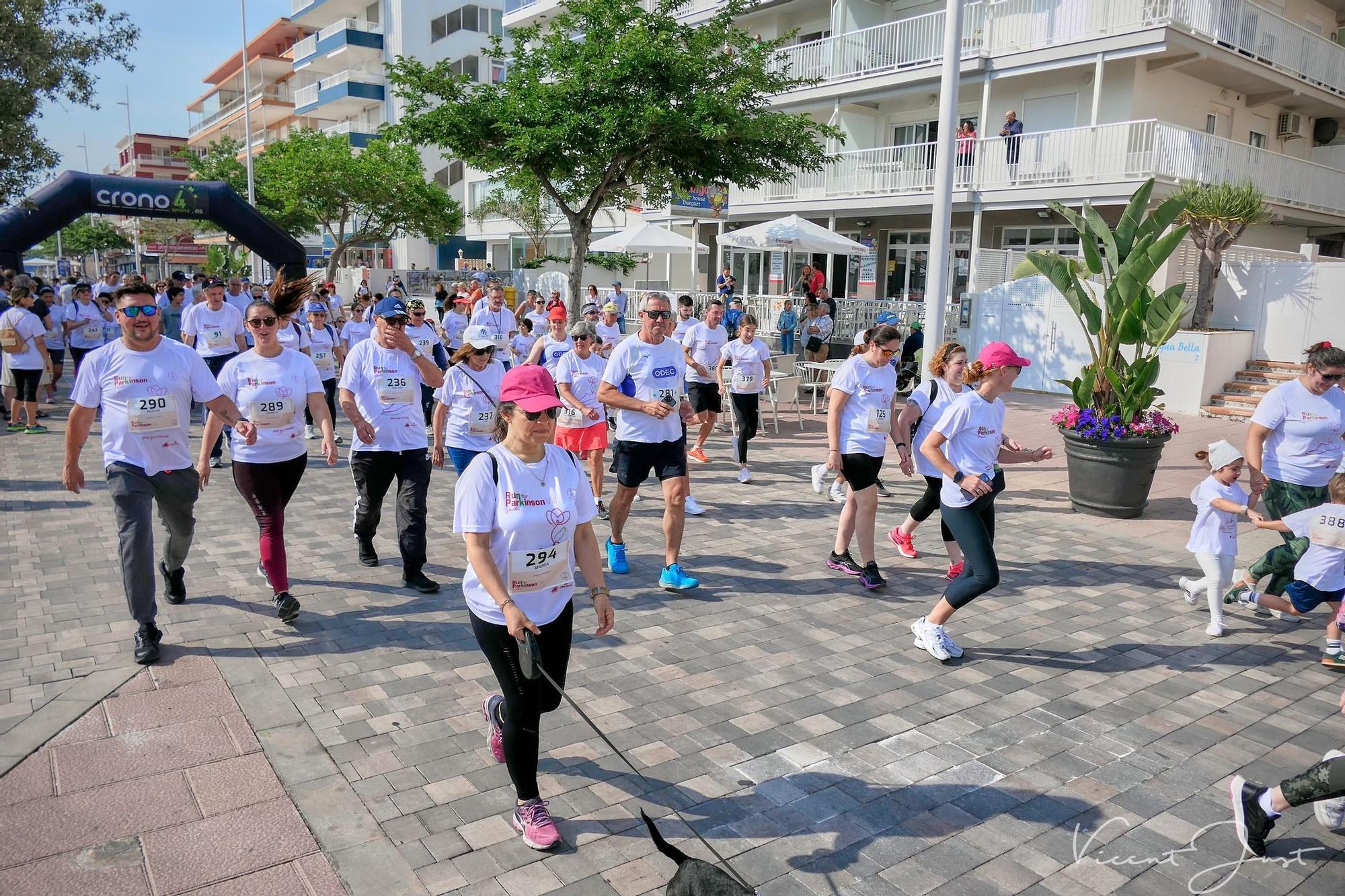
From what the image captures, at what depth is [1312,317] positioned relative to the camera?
50.5ft

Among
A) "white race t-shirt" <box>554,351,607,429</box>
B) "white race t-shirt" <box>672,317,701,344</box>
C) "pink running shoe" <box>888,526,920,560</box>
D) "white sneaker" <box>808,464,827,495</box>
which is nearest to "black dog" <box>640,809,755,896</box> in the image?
"pink running shoe" <box>888,526,920,560</box>

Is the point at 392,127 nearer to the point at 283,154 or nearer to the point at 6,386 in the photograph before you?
the point at 6,386

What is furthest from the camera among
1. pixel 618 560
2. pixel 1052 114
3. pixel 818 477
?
pixel 1052 114

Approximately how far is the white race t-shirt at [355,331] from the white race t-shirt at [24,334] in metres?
3.99

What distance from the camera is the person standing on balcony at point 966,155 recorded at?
20.5m

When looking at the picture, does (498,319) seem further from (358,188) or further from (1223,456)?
(358,188)

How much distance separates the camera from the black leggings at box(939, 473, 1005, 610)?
5.17 m

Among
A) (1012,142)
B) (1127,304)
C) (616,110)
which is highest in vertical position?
(1012,142)

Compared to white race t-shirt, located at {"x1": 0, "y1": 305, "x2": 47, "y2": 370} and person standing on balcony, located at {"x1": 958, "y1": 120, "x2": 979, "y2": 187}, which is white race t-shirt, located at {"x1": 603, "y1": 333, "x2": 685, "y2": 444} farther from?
person standing on balcony, located at {"x1": 958, "y1": 120, "x2": 979, "y2": 187}

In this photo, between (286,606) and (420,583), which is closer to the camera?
(286,606)

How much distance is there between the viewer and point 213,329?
440 inches

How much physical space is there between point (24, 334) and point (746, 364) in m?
9.87

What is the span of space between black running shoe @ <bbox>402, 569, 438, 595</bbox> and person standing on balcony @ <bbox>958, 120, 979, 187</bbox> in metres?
17.9

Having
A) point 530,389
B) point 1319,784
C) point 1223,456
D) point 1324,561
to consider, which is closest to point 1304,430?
point 1223,456
